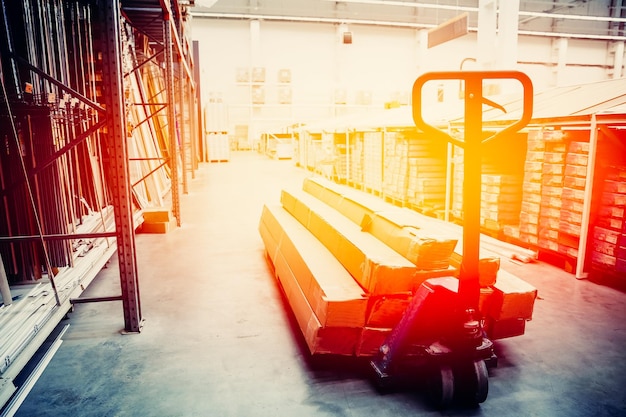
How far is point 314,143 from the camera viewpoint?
14727 mm

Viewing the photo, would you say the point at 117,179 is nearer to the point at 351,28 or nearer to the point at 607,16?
the point at 351,28

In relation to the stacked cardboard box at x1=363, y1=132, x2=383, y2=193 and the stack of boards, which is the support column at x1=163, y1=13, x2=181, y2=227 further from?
the stacked cardboard box at x1=363, y1=132, x2=383, y2=193

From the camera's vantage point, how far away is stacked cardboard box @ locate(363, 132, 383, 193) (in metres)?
9.38

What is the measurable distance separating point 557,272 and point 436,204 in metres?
2.97

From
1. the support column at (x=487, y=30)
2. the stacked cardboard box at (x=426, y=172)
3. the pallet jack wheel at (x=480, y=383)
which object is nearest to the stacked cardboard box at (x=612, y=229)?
the pallet jack wheel at (x=480, y=383)

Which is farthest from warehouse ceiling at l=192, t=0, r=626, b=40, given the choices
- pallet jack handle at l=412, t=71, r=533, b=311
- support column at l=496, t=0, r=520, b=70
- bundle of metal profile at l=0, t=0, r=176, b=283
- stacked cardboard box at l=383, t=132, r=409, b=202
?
pallet jack handle at l=412, t=71, r=533, b=311

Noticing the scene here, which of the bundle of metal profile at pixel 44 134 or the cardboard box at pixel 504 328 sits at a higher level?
the bundle of metal profile at pixel 44 134

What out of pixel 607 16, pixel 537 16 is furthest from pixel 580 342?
pixel 607 16

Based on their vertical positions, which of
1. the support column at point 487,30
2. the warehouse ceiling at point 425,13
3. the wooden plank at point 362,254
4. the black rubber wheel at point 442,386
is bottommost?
the black rubber wheel at point 442,386

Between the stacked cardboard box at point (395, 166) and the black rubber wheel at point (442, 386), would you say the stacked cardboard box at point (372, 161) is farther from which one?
the black rubber wheel at point (442, 386)

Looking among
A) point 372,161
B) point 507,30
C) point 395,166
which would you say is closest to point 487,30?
point 507,30

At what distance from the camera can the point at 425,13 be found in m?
25.8

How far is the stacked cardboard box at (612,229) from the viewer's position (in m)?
4.39

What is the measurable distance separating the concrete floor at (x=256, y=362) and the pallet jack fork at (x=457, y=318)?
15 cm
